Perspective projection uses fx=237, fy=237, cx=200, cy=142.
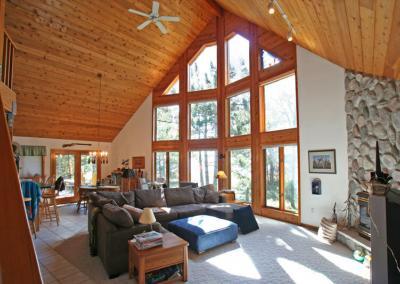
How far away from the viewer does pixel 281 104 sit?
255 inches

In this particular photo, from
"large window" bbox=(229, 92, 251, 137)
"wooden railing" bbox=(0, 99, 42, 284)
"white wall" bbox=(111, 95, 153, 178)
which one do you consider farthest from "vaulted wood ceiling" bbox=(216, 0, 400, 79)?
"white wall" bbox=(111, 95, 153, 178)

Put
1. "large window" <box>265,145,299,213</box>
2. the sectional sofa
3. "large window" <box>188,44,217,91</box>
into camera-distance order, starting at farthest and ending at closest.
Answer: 1. "large window" <box>188,44,217,91</box>
2. "large window" <box>265,145,299,213</box>
3. the sectional sofa

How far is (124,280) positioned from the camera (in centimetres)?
321

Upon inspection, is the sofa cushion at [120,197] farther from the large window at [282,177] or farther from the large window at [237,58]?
the large window at [237,58]

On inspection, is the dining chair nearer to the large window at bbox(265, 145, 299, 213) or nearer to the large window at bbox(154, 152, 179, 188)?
the large window at bbox(154, 152, 179, 188)

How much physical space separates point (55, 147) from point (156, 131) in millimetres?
3686

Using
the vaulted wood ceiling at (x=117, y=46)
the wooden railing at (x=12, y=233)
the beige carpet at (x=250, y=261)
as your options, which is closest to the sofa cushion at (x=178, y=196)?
the beige carpet at (x=250, y=261)

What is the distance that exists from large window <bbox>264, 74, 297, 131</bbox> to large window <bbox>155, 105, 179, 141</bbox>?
3.72 meters

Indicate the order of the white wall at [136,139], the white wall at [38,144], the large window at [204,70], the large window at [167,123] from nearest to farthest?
the white wall at [38,144], the large window at [204,70], the large window at [167,123], the white wall at [136,139]

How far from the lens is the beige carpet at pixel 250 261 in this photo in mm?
3240

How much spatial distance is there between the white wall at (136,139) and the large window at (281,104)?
487cm

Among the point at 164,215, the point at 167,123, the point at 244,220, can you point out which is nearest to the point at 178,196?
the point at 164,215

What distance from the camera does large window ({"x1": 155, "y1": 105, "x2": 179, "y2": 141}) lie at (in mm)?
9234

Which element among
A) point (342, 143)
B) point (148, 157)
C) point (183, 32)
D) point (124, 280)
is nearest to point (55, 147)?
point (148, 157)
